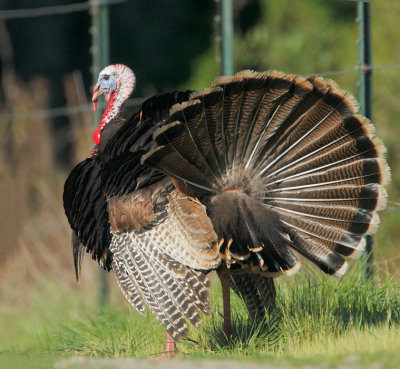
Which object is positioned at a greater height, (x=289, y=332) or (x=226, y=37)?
(x=226, y=37)

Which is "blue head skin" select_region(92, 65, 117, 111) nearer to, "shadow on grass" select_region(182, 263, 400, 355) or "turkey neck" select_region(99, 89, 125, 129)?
"turkey neck" select_region(99, 89, 125, 129)

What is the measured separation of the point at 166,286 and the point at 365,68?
2.24 m

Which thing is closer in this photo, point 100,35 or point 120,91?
point 120,91

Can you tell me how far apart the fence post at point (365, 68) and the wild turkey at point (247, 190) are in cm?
93

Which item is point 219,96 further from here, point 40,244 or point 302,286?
point 40,244

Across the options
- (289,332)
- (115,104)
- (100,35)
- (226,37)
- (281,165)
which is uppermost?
(100,35)

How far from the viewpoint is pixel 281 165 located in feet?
16.7

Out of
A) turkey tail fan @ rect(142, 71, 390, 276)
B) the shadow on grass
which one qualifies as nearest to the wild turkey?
turkey tail fan @ rect(142, 71, 390, 276)

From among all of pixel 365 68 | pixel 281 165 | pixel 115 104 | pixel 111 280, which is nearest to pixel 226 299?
pixel 281 165

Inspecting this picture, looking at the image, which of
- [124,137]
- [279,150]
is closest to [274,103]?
[279,150]

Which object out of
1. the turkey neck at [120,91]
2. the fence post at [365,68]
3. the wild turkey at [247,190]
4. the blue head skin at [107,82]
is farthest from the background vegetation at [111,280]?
the blue head skin at [107,82]

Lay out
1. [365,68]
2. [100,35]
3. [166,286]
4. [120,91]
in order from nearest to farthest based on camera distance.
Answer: [166,286] → [365,68] → [120,91] → [100,35]

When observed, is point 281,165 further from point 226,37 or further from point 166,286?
point 226,37

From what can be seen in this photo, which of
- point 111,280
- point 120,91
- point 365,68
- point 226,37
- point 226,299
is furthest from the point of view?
point 111,280
